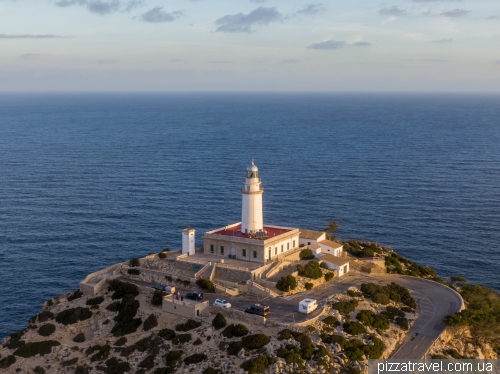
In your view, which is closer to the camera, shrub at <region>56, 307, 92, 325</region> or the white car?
the white car

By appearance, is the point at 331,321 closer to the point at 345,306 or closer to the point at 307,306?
the point at 307,306

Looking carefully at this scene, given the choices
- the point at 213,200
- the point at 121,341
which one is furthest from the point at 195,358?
the point at 213,200

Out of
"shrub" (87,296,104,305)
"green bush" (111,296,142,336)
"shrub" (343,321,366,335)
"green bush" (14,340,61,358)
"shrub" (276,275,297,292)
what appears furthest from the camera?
"shrub" (87,296,104,305)

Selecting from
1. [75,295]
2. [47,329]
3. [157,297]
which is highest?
[157,297]

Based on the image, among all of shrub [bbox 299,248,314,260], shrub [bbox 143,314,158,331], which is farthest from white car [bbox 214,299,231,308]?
shrub [bbox 299,248,314,260]

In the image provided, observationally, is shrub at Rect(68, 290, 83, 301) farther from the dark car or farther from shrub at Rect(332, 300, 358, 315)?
shrub at Rect(332, 300, 358, 315)
